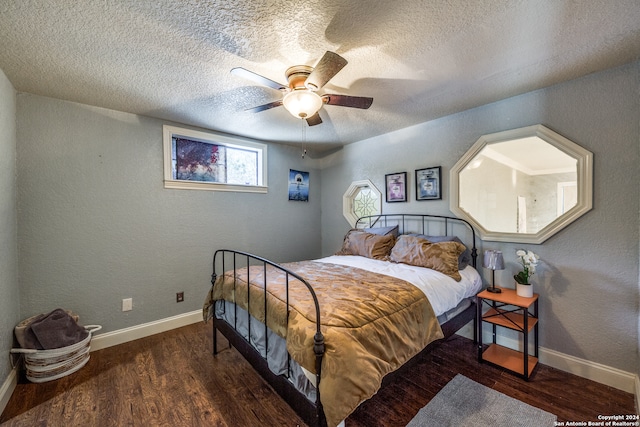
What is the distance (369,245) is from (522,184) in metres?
1.77

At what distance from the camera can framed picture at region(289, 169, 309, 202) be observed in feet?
13.6

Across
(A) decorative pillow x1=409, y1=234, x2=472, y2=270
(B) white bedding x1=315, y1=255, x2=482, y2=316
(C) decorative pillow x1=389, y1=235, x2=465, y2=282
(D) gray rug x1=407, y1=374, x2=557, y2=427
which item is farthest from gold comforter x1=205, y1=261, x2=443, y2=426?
(A) decorative pillow x1=409, y1=234, x2=472, y2=270

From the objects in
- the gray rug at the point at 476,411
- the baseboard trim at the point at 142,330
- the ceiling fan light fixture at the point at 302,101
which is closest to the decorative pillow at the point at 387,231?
the gray rug at the point at 476,411

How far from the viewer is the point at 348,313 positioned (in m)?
1.47

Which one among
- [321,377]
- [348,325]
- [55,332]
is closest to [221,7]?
[348,325]

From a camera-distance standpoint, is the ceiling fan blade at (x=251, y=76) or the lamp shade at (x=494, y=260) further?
the lamp shade at (x=494, y=260)

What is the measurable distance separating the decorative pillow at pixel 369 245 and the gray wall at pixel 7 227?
9.85ft

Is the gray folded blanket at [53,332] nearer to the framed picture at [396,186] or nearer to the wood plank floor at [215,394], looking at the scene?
the wood plank floor at [215,394]

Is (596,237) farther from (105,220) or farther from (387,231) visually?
(105,220)

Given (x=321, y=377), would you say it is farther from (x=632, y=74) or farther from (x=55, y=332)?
(x=632, y=74)

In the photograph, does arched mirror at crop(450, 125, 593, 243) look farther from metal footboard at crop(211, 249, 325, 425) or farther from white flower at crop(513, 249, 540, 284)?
metal footboard at crop(211, 249, 325, 425)

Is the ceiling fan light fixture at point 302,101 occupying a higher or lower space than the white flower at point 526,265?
higher

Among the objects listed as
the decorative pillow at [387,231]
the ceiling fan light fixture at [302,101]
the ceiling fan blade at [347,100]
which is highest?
the ceiling fan blade at [347,100]

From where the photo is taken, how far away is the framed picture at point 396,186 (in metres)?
3.37
